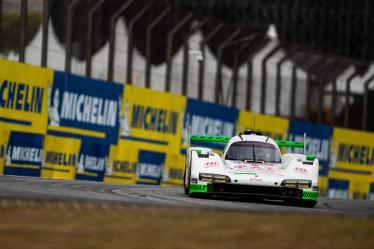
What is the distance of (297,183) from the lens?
1491 centimetres

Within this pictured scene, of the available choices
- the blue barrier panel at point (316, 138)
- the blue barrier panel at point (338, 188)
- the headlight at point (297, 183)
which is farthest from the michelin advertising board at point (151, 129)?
the headlight at point (297, 183)

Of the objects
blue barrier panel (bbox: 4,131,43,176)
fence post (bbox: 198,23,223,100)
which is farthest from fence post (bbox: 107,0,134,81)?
blue barrier panel (bbox: 4,131,43,176)

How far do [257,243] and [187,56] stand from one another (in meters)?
19.3

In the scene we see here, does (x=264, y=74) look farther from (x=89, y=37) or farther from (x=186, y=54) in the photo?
(x=89, y=37)

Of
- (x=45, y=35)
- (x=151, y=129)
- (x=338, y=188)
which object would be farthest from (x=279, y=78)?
(x=45, y=35)

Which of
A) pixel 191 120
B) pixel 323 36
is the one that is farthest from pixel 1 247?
→ pixel 323 36

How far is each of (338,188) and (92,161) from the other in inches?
407

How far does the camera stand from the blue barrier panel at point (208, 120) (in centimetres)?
2414

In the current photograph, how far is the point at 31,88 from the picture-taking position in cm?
1888

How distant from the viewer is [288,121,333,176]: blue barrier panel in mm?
28766

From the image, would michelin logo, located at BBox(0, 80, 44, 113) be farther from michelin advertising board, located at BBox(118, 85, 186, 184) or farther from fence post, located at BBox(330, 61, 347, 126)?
fence post, located at BBox(330, 61, 347, 126)

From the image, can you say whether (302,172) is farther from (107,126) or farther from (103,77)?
(103,77)

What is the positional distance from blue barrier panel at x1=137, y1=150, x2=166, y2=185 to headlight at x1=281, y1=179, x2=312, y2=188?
720cm

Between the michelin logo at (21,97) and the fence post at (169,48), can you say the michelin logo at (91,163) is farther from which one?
the fence post at (169,48)
